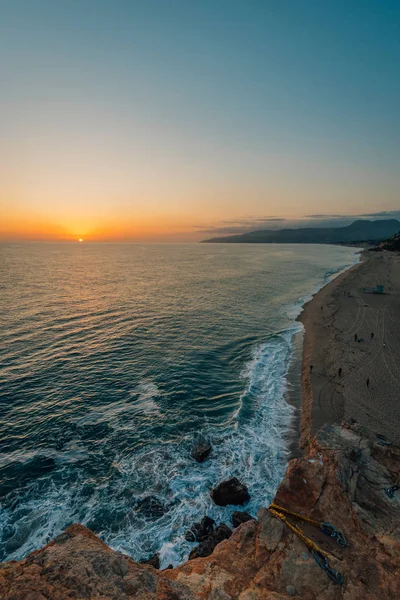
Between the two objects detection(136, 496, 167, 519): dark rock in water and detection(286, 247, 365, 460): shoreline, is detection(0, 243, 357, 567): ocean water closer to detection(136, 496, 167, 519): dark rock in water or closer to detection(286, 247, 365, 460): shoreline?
detection(136, 496, 167, 519): dark rock in water

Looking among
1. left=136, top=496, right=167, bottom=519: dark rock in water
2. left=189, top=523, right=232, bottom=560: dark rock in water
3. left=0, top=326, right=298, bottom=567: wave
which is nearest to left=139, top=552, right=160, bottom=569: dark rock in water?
left=0, top=326, right=298, bottom=567: wave

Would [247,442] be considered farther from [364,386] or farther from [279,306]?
[279,306]

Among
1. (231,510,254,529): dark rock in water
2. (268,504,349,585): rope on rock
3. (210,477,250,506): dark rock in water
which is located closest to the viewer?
(268,504,349,585): rope on rock

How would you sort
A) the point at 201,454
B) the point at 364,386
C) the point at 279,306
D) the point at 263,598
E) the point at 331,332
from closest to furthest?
the point at 263,598 → the point at 201,454 → the point at 364,386 → the point at 331,332 → the point at 279,306

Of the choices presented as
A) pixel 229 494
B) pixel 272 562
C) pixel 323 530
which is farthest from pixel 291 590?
pixel 229 494

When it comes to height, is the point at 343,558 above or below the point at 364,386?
above

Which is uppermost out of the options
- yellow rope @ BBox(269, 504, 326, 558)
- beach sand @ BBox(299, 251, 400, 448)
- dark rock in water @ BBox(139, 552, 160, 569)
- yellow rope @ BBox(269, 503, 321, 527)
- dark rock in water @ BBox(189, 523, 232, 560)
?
yellow rope @ BBox(269, 504, 326, 558)

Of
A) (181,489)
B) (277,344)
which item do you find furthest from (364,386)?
Answer: (181,489)
